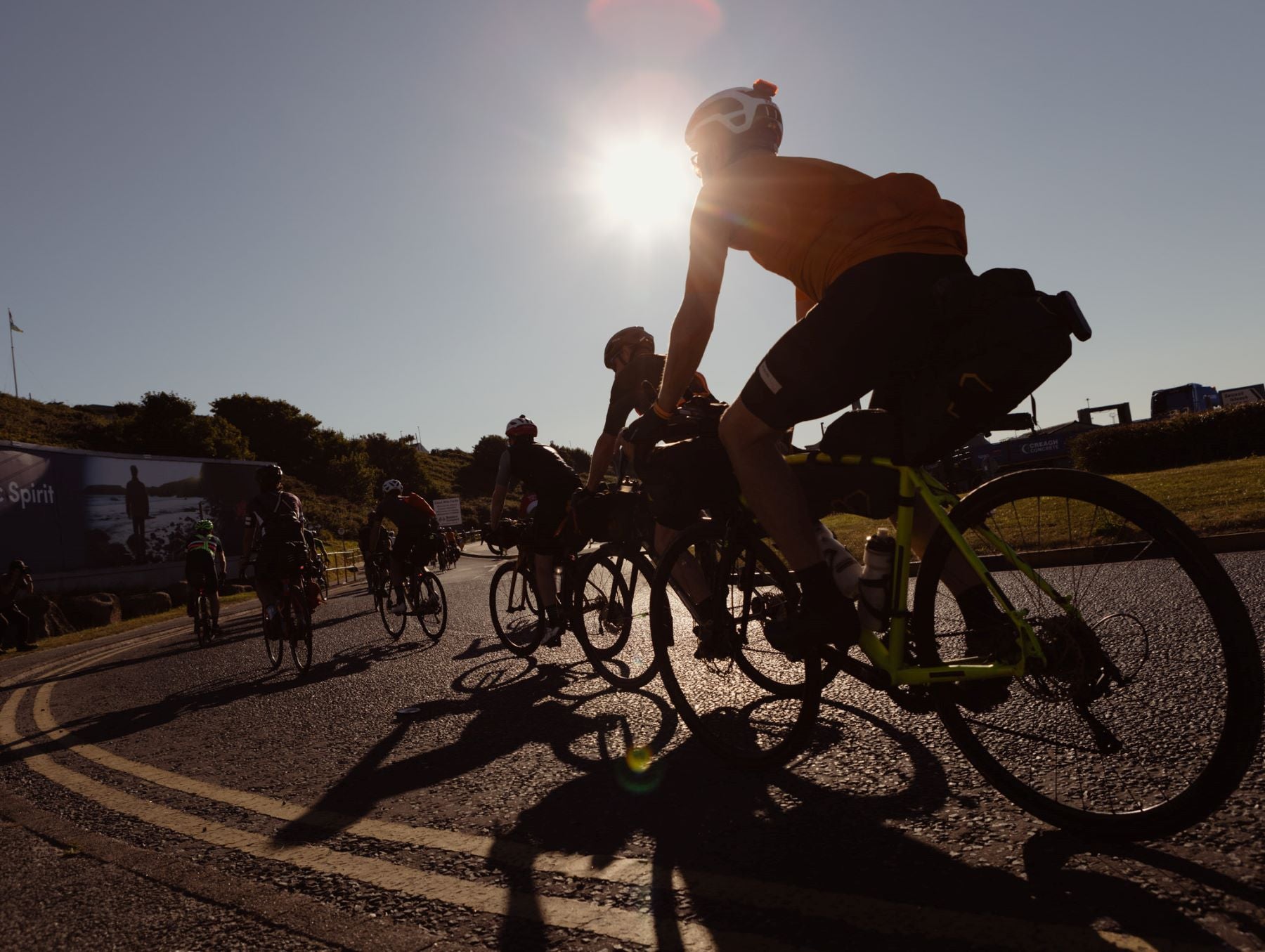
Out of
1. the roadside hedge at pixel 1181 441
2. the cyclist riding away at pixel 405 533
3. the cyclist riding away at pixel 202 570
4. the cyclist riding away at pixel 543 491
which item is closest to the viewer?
the cyclist riding away at pixel 543 491

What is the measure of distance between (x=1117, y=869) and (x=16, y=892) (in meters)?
3.29

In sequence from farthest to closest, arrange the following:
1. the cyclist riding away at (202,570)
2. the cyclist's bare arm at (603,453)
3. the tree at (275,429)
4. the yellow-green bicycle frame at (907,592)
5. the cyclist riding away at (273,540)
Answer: the tree at (275,429)
the cyclist riding away at (202,570)
the cyclist riding away at (273,540)
the cyclist's bare arm at (603,453)
the yellow-green bicycle frame at (907,592)

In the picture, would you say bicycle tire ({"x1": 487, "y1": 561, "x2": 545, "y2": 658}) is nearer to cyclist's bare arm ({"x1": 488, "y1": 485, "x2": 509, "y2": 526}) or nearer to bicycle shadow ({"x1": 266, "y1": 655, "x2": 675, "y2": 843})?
cyclist's bare arm ({"x1": 488, "y1": 485, "x2": 509, "y2": 526})

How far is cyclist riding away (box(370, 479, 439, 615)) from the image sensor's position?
943 centimetres

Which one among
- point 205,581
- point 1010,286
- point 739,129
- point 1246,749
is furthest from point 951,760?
point 205,581

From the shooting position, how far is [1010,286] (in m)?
2.18

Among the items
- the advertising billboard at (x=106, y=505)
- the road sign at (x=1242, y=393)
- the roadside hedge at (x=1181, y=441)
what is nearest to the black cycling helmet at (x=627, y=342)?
the roadside hedge at (x=1181, y=441)

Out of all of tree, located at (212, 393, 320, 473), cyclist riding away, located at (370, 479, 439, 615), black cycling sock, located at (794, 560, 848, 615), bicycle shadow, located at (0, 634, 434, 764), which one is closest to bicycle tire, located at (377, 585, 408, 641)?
cyclist riding away, located at (370, 479, 439, 615)

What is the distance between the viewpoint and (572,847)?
2.59m

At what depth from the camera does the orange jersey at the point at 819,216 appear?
2.50 metres

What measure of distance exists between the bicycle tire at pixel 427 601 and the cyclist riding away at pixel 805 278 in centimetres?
642

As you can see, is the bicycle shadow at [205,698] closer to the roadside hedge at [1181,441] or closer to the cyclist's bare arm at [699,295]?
the cyclist's bare arm at [699,295]

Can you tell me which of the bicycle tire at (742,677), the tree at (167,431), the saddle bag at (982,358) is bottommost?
the bicycle tire at (742,677)

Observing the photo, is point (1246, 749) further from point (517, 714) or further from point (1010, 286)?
point (517, 714)
